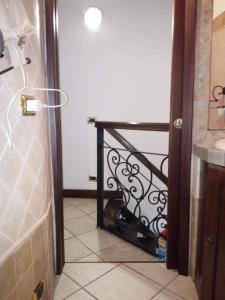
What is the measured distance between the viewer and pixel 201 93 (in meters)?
1.48

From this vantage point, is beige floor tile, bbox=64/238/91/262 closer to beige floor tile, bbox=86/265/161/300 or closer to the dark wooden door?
beige floor tile, bbox=86/265/161/300

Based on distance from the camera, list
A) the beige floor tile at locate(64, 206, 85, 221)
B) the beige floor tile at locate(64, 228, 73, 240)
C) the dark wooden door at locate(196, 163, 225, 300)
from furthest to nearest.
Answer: the beige floor tile at locate(64, 206, 85, 221), the beige floor tile at locate(64, 228, 73, 240), the dark wooden door at locate(196, 163, 225, 300)

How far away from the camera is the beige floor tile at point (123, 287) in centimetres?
150

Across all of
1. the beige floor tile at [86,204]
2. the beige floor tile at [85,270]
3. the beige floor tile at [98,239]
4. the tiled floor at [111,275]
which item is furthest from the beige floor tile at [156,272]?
the beige floor tile at [86,204]

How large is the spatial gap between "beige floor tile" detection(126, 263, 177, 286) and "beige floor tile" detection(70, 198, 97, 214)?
1.16 meters

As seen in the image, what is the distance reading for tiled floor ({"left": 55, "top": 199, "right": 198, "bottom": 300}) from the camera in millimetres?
1511

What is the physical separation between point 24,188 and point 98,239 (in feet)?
4.55

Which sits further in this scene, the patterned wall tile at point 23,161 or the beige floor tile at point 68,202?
the beige floor tile at point 68,202

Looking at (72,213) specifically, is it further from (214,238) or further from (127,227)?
(214,238)

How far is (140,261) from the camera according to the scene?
1.89 metres

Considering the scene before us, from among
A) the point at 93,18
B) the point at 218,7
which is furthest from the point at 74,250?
the point at 93,18

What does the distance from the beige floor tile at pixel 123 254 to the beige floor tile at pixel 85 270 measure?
0.11 metres

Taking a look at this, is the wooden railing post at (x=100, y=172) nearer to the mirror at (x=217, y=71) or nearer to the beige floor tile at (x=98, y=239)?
the beige floor tile at (x=98, y=239)

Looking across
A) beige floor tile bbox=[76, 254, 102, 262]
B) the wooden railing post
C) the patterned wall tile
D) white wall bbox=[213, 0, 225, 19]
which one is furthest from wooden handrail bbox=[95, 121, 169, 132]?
beige floor tile bbox=[76, 254, 102, 262]
